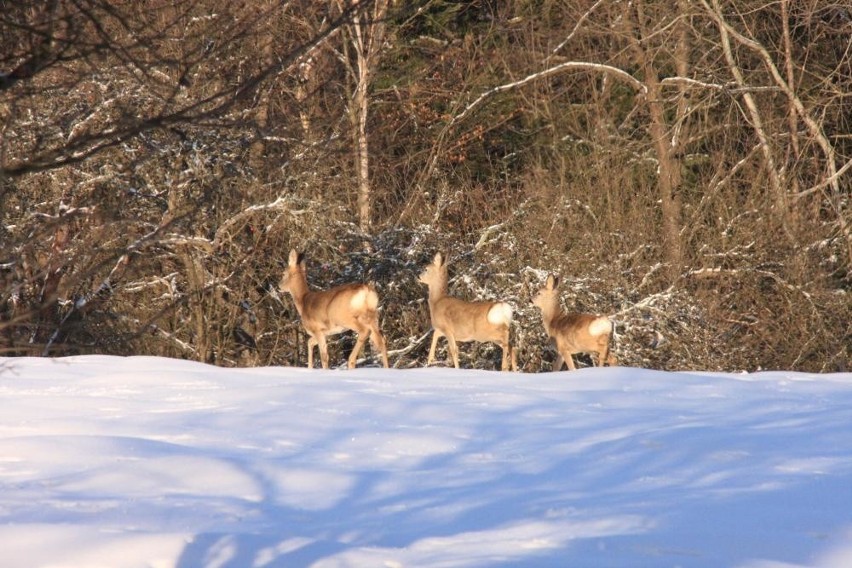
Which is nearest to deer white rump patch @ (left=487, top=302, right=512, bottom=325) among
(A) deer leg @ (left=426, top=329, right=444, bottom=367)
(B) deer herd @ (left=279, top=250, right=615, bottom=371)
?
(B) deer herd @ (left=279, top=250, right=615, bottom=371)

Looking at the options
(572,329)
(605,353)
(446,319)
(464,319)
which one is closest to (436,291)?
(446,319)

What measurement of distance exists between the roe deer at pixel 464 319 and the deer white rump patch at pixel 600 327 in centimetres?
100

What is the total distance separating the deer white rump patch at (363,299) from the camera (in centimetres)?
1595

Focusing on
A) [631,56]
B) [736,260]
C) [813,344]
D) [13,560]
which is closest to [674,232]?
[736,260]

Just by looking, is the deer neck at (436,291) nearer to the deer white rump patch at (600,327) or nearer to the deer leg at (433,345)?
the deer leg at (433,345)

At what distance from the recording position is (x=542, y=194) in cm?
2080

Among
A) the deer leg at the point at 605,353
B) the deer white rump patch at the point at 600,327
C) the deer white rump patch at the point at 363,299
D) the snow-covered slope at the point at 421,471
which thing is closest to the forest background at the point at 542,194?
the deer white rump patch at the point at 363,299

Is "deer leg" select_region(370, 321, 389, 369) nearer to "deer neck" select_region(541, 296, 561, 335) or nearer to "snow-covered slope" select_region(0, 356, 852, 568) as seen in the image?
"deer neck" select_region(541, 296, 561, 335)

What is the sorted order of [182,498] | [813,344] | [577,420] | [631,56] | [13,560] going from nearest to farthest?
[13,560], [182,498], [577,420], [813,344], [631,56]

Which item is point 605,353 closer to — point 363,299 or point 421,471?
point 363,299

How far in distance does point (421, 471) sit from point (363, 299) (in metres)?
8.10

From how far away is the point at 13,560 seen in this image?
18.9 feet

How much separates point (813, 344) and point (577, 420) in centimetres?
1178

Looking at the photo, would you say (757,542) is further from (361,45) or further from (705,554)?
(361,45)
